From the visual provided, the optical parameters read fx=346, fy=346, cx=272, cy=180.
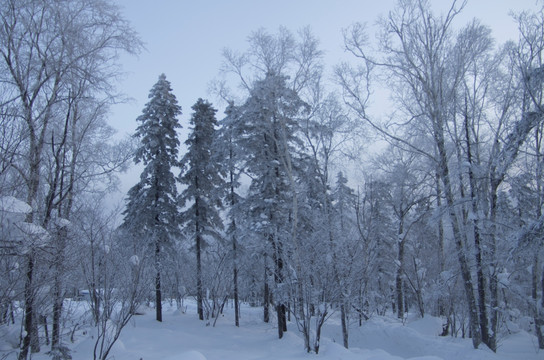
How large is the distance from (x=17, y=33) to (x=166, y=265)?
1359cm

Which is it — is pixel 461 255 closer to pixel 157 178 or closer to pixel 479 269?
pixel 479 269

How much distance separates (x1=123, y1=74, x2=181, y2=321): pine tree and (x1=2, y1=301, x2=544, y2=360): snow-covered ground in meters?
3.06

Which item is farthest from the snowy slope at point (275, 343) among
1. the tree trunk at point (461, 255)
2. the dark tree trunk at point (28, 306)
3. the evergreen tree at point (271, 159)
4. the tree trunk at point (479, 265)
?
the dark tree trunk at point (28, 306)

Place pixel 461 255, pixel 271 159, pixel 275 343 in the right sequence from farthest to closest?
1. pixel 271 159
2. pixel 275 343
3. pixel 461 255

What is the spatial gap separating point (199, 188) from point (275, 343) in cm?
965

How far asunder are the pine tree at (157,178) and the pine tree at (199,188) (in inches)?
29.1

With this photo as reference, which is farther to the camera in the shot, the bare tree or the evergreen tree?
the evergreen tree

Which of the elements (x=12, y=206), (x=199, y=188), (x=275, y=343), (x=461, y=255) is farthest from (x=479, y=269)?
(x=199, y=188)

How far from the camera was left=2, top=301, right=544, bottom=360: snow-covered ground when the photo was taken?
11.0 m

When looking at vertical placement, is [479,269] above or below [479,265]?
below

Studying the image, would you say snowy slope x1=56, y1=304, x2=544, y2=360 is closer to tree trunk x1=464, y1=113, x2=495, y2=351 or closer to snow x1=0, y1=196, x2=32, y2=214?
tree trunk x1=464, y1=113, x2=495, y2=351

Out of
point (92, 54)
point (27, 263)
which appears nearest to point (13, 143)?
point (27, 263)

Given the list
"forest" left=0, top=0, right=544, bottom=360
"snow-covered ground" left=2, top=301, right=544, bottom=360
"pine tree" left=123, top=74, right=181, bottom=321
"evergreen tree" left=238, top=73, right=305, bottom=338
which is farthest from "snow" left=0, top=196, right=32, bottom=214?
"pine tree" left=123, top=74, right=181, bottom=321

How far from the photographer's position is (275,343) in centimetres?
1483
